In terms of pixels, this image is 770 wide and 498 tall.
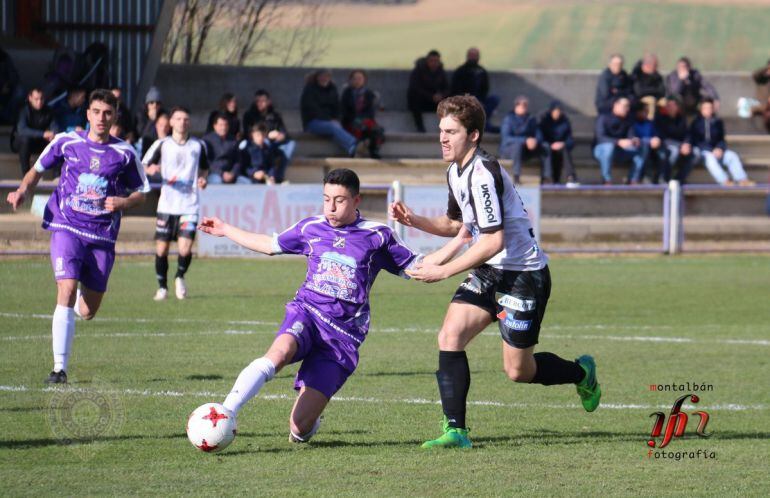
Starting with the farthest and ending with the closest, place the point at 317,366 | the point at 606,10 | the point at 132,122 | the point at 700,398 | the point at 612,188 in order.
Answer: the point at 606,10
the point at 612,188
the point at 132,122
the point at 700,398
the point at 317,366

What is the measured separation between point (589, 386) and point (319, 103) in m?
16.3

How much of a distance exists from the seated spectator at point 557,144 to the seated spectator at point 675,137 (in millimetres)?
2034

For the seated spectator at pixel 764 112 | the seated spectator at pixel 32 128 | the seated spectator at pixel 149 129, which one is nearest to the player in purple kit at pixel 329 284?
the seated spectator at pixel 149 129

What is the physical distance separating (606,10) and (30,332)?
8029 centimetres

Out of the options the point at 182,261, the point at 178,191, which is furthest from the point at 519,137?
the point at 182,261

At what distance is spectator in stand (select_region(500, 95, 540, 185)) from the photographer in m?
23.0

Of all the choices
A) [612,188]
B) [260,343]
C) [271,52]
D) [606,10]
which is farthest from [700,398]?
[606,10]

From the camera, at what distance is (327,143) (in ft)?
77.5

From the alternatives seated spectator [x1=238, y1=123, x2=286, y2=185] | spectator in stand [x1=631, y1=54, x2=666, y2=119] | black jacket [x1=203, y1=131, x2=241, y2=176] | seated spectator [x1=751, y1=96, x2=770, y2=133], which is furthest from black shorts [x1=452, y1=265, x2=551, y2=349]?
seated spectator [x1=751, y1=96, x2=770, y2=133]

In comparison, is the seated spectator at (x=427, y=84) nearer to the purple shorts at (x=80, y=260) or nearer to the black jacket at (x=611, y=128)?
the black jacket at (x=611, y=128)

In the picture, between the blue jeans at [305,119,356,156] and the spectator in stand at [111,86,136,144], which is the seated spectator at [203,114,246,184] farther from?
the blue jeans at [305,119,356,156]

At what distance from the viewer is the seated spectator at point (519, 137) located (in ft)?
75.4

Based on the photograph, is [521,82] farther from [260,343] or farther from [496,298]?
[496,298]

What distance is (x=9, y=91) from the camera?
2144 centimetres
